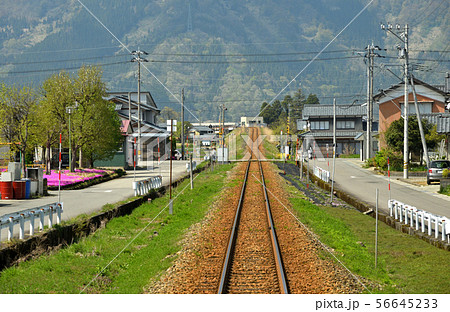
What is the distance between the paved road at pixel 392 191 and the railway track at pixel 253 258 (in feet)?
22.1

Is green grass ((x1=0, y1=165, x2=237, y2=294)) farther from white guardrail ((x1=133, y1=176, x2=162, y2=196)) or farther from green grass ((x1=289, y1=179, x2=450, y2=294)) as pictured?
white guardrail ((x1=133, y1=176, x2=162, y2=196))

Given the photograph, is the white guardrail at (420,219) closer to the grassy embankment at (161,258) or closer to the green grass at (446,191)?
the grassy embankment at (161,258)

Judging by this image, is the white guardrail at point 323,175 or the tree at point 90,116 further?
the tree at point 90,116

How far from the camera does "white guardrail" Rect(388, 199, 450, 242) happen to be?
598 inches

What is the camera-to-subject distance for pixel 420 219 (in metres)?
18.6

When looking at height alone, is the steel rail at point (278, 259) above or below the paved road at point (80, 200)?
below

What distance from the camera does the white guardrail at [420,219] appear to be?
15.2 meters

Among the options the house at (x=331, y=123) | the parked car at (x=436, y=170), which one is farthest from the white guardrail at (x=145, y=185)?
the house at (x=331, y=123)

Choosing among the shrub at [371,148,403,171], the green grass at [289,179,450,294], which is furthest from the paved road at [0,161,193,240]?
the shrub at [371,148,403,171]

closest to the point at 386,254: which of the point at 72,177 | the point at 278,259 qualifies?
the point at 278,259

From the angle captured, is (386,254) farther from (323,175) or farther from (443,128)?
(443,128)

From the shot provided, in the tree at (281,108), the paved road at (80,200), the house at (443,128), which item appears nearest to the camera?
the paved road at (80,200)
